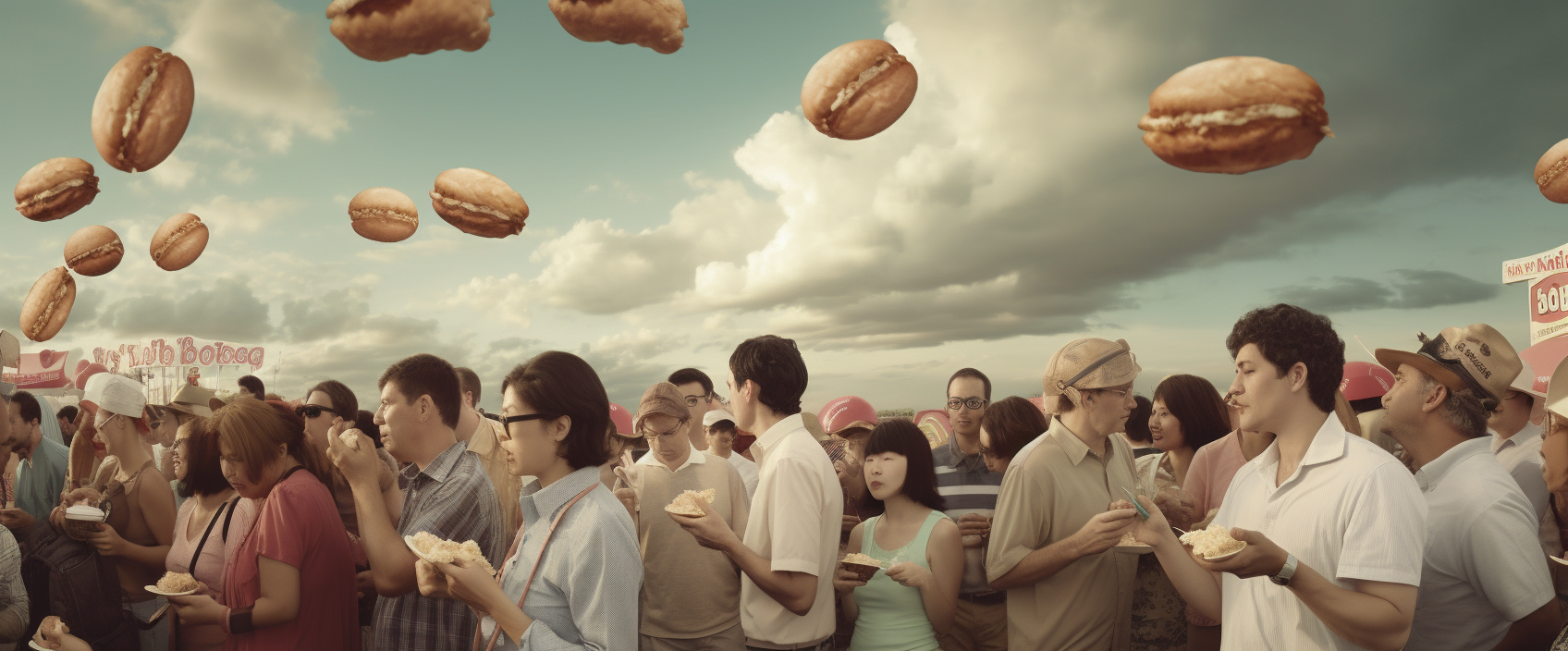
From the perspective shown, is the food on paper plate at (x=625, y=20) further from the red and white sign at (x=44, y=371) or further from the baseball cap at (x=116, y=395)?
the red and white sign at (x=44, y=371)

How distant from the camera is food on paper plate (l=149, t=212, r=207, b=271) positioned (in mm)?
3898

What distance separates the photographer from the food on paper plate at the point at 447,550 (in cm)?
270

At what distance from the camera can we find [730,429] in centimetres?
605

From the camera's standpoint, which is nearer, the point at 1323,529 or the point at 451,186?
the point at 1323,529

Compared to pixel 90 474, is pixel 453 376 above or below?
above

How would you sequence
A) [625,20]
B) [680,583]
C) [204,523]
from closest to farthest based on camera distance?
1. [625,20]
2. [680,583]
3. [204,523]

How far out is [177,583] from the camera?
12.3 feet

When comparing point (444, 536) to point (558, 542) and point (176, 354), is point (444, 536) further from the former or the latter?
point (176, 354)

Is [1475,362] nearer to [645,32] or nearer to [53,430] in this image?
[645,32]

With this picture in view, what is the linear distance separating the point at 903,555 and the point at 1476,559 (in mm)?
2253

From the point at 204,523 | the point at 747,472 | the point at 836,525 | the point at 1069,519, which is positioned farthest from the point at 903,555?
the point at 204,523

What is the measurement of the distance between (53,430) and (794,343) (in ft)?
25.3

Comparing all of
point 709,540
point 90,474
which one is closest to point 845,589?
point 709,540

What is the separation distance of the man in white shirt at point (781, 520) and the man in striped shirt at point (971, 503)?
0.98m
